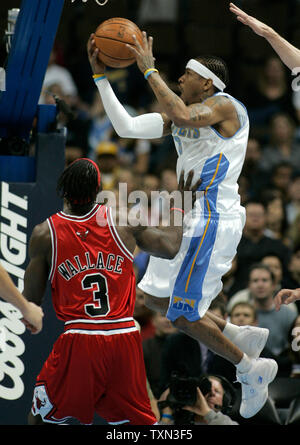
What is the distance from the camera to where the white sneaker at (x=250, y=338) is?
20.7 feet

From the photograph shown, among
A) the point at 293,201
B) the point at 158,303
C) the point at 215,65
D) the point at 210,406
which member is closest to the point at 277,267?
the point at 293,201

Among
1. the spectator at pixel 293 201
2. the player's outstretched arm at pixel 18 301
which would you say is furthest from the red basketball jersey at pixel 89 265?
the spectator at pixel 293 201

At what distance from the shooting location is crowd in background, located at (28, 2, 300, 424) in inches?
295

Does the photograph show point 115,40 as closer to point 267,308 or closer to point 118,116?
point 118,116

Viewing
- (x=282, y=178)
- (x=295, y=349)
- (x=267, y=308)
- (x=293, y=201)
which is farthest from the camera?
(x=282, y=178)

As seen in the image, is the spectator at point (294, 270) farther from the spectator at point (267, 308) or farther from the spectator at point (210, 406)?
the spectator at point (210, 406)

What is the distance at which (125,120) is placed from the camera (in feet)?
19.9

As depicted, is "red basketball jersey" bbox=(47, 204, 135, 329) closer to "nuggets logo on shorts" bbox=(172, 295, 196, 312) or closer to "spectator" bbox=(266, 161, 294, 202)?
"nuggets logo on shorts" bbox=(172, 295, 196, 312)

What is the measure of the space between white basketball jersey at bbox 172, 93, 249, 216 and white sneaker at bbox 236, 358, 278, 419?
1.13 metres

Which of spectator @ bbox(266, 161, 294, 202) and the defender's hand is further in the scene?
spectator @ bbox(266, 161, 294, 202)

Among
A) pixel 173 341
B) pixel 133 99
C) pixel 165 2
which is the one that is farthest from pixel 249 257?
pixel 165 2

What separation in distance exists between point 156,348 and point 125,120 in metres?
2.37

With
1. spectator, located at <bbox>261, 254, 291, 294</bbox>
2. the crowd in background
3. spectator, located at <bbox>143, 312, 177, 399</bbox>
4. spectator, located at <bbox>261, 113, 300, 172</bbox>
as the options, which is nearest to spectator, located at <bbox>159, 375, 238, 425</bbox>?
the crowd in background

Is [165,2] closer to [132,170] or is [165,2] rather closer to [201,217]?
[132,170]
